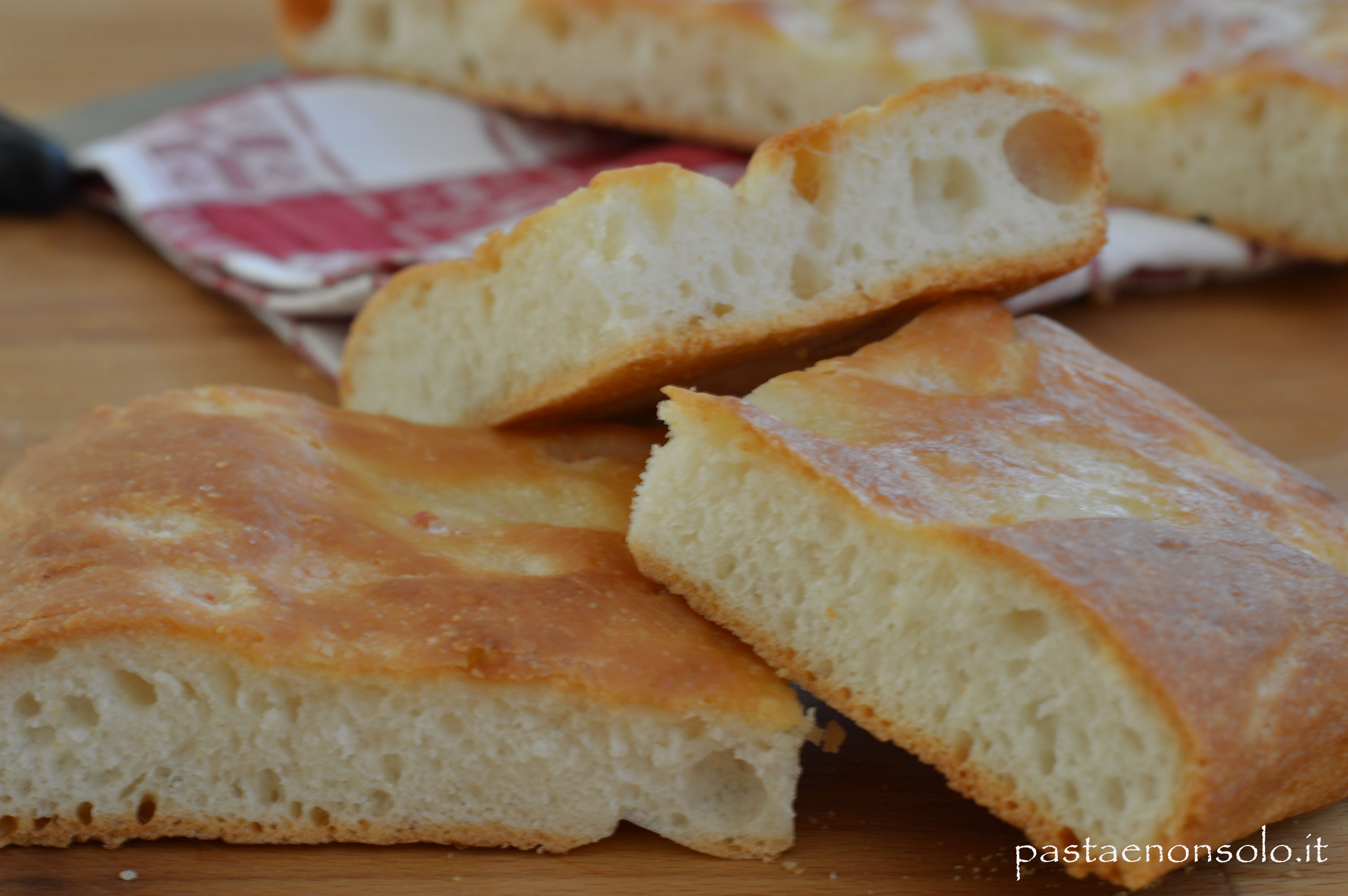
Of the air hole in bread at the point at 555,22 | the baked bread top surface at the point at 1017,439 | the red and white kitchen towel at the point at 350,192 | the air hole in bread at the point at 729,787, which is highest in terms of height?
the air hole in bread at the point at 555,22

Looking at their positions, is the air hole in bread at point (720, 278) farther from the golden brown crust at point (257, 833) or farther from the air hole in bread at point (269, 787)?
the air hole in bread at point (269, 787)

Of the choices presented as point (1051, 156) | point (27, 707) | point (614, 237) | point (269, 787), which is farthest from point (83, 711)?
point (1051, 156)

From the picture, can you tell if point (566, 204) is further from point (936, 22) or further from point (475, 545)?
point (936, 22)

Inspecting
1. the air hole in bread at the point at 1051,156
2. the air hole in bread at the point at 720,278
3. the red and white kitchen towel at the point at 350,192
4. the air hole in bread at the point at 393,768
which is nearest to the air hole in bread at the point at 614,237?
the air hole in bread at the point at 720,278

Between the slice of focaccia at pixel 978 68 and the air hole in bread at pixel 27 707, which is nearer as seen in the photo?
the air hole in bread at pixel 27 707

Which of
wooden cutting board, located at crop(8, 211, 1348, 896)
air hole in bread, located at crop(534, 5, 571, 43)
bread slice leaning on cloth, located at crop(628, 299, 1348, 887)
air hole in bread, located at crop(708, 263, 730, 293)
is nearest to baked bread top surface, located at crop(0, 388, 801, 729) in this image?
bread slice leaning on cloth, located at crop(628, 299, 1348, 887)

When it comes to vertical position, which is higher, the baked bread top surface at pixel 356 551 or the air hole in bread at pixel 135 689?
the baked bread top surface at pixel 356 551

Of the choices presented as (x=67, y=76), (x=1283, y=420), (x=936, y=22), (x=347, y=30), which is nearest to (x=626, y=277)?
(x=1283, y=420)
